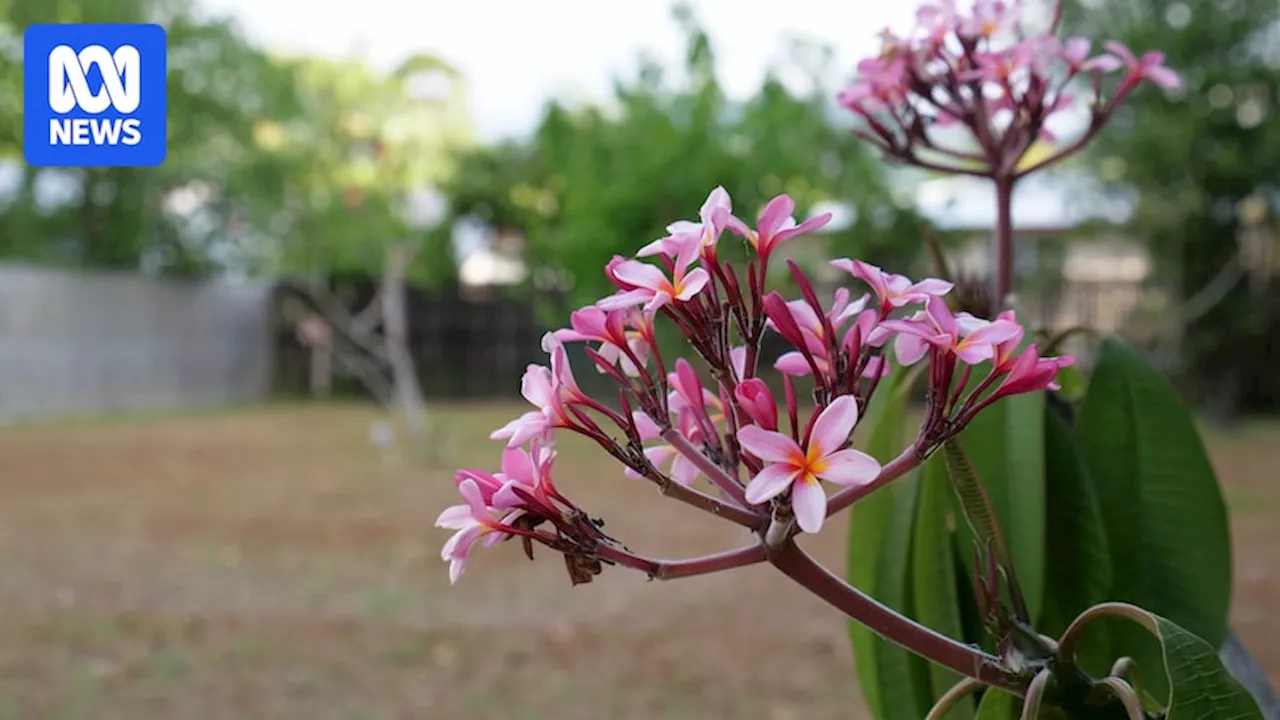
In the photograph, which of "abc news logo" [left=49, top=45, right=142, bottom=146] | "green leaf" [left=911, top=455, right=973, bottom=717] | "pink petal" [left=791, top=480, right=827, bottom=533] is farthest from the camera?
"abc news logo" [left=49, top=45, right=142, bottom=146]

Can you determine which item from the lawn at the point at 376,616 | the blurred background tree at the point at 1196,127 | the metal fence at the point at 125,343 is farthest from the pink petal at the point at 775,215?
the metal fence at the point at 125,343

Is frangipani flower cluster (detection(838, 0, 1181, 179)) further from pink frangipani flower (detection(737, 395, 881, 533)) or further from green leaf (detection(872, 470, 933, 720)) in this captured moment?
pink frangipani flower (detection(737, 395, 881, 533))

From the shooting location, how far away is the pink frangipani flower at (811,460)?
289mm

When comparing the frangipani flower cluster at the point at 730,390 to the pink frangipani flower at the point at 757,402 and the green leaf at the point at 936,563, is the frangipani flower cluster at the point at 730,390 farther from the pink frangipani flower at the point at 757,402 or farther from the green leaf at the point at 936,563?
the green leaf at the point at 936,563

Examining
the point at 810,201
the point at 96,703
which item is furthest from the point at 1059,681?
the point at 810,201

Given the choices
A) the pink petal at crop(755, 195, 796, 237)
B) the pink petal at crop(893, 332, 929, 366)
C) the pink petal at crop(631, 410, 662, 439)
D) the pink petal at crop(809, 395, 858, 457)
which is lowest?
the pink petal at crop(631, 410, 662, 439)

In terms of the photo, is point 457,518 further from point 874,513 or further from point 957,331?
point 874,513

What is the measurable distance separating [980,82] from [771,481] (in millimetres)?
371

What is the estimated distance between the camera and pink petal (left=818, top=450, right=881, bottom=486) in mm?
289

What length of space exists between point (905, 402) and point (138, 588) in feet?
6.84

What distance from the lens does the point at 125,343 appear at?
19.3 feet

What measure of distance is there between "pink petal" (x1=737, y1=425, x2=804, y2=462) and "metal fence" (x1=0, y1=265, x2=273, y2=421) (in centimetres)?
520

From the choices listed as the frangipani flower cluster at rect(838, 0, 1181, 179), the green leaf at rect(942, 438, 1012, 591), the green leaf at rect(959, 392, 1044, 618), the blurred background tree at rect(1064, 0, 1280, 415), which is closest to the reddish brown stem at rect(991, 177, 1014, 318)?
the frangipani flower cluster at rect(838, 0, 1181, 179)

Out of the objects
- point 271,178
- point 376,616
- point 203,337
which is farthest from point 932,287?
point 203,337
